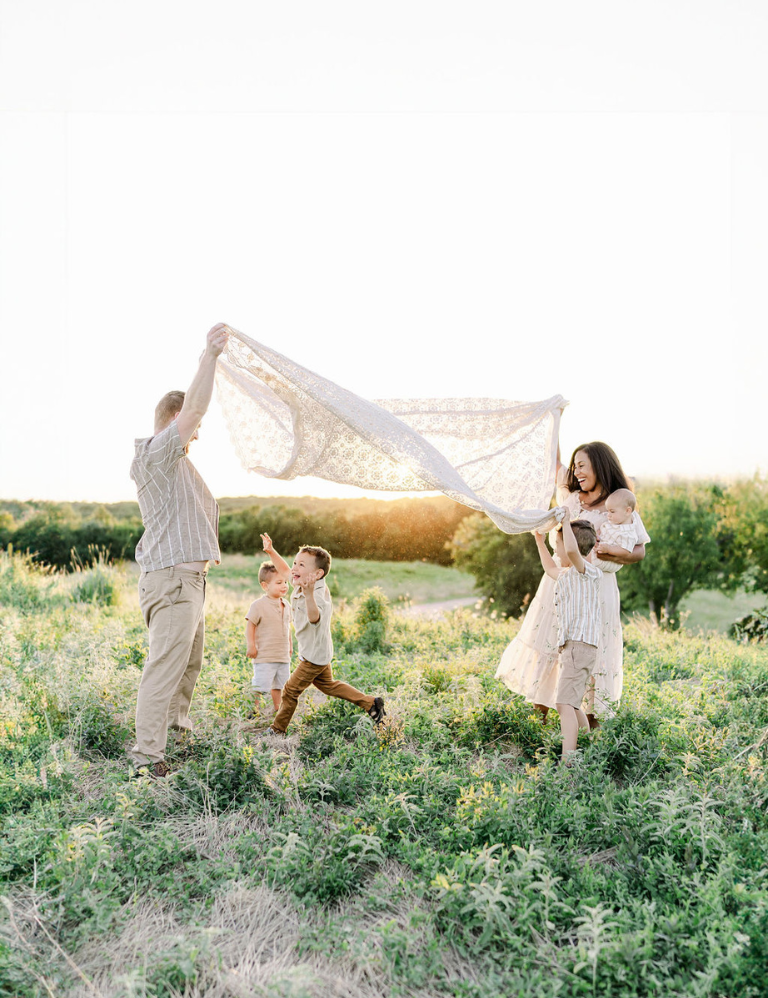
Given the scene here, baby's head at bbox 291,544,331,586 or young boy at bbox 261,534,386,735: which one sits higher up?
baby's head at bbox 291,544,331,586

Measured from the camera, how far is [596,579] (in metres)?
4.74

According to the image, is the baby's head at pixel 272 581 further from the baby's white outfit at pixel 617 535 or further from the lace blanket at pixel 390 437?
the baby's white outfit at pixel 617 535

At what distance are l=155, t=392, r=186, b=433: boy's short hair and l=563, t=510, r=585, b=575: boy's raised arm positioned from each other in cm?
245

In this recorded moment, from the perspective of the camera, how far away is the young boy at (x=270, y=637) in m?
5.67

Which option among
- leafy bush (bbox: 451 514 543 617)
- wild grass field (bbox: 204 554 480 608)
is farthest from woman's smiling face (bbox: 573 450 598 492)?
wild grass field (bbox: 204 554 480 608)

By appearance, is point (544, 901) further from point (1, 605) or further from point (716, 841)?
point (1, 605)

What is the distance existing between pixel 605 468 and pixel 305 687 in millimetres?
2469

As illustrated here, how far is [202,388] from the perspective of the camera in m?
4.13

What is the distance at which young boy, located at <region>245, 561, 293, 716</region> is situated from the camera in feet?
18.6

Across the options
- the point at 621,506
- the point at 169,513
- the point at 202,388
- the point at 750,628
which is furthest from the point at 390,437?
the point at 750,628

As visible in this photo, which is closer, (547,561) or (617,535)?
(617,535)

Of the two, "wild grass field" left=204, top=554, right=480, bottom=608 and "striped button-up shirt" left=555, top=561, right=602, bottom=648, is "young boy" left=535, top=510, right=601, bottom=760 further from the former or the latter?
"wild grass field" left=204, top=554, right=480, bottom=608

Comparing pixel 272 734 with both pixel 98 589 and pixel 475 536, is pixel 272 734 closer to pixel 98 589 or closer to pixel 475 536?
pixel 98 589

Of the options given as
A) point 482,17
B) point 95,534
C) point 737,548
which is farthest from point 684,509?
point 95,534
